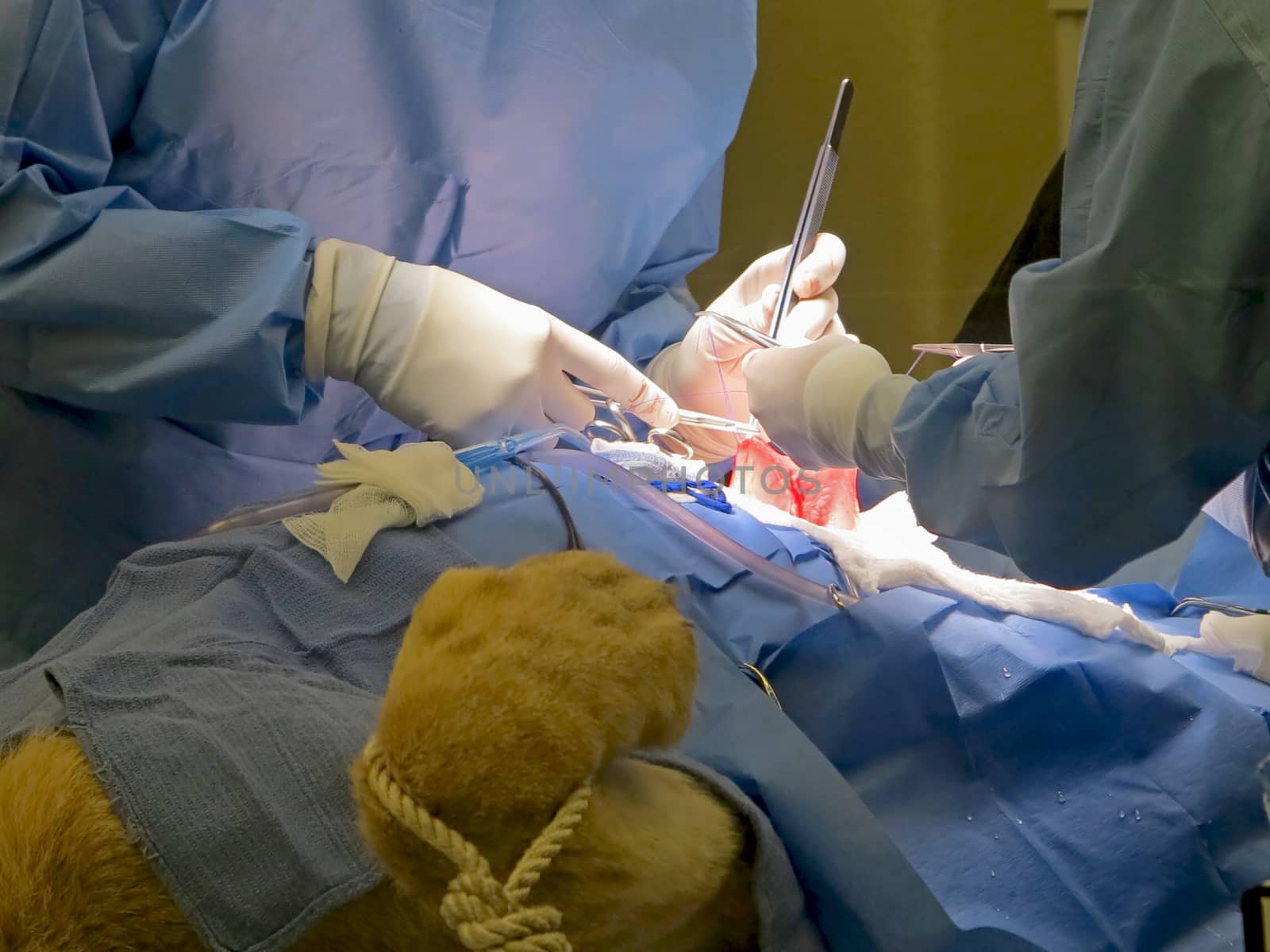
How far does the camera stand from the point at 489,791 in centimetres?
34

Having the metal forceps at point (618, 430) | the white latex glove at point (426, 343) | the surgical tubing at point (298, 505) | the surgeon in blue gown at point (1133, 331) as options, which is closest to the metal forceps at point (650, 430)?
the metal forceps at point (618, 430)

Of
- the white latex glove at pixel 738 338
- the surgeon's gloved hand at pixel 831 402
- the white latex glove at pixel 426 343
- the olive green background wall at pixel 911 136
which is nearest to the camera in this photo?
the surgeon's gloved hand at pixel 831 402

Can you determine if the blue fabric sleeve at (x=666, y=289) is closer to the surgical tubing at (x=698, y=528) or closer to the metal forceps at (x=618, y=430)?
the metal forceps at (x=618, y=430)

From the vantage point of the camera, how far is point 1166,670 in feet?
2.11

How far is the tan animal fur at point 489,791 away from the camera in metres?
0.35

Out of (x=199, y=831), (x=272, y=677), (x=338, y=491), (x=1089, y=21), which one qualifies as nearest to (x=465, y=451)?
(x=338, y=491)

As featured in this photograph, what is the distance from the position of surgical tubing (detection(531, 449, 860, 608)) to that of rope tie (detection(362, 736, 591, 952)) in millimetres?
437

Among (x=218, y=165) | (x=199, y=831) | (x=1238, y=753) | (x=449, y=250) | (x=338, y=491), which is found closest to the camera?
(x=199, y=831)

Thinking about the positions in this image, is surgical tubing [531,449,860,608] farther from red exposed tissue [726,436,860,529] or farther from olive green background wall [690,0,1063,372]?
olive green background wall [690,0,1063,372]

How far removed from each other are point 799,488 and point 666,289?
391mm

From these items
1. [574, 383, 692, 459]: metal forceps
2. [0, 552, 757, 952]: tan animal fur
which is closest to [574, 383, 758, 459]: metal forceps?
[574, 383, 692, 459]: metal forceps

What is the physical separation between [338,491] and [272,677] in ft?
0.81

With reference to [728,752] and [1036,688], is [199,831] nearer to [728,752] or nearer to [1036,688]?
[728,752]

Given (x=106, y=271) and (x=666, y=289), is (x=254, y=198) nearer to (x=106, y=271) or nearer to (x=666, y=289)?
(x=106, y=271)
